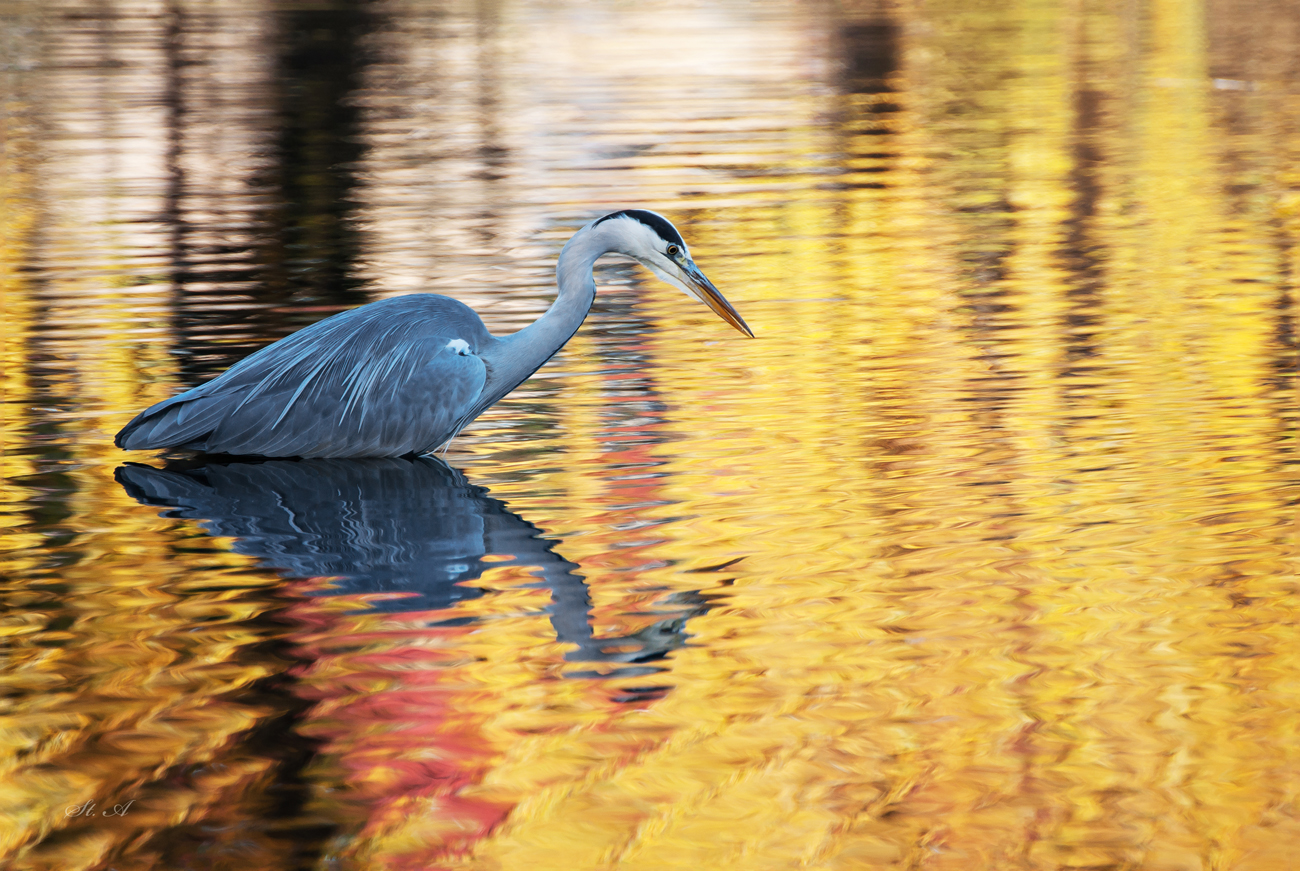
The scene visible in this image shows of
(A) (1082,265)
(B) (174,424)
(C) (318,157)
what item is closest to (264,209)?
(C) (318,157)

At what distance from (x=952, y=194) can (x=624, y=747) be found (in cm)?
1146

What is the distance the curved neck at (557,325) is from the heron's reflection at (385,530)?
1.71 feet

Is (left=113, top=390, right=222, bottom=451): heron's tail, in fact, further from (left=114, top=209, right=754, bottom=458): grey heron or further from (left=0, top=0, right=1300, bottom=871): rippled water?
(left=0, top=0, right=1300, bottom=871): rippled water

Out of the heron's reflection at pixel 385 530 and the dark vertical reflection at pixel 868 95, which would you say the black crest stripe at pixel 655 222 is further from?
the dark vertical reflection at pixel 868 95

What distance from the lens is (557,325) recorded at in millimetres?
7707

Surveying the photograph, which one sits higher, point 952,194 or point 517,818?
point 952,194

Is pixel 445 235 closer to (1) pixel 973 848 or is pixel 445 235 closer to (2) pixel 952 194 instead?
(2) pixel 952 194

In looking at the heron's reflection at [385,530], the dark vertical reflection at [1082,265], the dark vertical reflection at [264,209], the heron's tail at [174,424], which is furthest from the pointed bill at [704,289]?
the dark vertical reflection at [264,209]

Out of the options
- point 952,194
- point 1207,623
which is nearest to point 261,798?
point 1207,623

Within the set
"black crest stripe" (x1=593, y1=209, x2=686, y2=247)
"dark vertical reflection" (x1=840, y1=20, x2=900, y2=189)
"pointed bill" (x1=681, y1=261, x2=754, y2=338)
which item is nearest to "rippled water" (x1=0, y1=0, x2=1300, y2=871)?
"pointed bill" (x1=681, y1=261, x2=754, y2=338)

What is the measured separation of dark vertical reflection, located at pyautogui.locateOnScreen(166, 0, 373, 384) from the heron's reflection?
1741 millimetres

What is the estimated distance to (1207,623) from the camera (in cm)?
549

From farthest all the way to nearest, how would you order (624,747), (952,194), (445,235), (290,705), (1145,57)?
(1145,57), (952,194), (445,235), (290,705), (624,747)

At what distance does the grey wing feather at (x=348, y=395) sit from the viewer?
24.7ft
